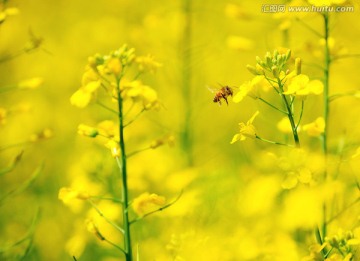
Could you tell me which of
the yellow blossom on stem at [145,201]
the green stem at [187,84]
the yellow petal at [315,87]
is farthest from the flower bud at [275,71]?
the green stem at [187,84]

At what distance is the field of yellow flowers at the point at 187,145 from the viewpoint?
2.51 m

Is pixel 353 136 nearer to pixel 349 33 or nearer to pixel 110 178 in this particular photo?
pixel 110 178

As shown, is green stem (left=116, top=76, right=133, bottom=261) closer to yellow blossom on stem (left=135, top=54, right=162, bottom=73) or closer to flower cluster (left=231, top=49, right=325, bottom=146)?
yellow blossom on stem (left=135, top=54, right=162, bottom=73)

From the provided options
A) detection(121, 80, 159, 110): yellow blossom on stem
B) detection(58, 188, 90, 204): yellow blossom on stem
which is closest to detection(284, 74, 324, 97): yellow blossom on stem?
detection(121, 80, 159, 110): yellow blossom on stem

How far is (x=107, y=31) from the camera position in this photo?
736 cm

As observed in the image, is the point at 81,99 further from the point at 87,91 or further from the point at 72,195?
the point at 72,195

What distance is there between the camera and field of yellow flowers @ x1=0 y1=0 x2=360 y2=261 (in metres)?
2.51


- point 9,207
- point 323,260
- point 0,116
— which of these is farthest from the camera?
point 9,207

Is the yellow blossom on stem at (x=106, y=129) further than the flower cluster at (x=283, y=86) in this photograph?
Yes

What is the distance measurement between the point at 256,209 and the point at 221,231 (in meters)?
0.18

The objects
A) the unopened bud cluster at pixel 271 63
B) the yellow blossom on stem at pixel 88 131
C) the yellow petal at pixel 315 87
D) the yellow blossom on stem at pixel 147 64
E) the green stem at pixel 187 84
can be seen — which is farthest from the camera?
the green stem at pixel 187 84

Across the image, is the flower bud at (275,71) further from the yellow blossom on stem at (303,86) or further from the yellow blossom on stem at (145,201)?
the yellow blossom on stem at (145,201)

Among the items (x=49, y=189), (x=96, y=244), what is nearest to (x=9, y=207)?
(x=49, y=189)

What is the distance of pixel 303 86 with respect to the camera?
7.61ft
